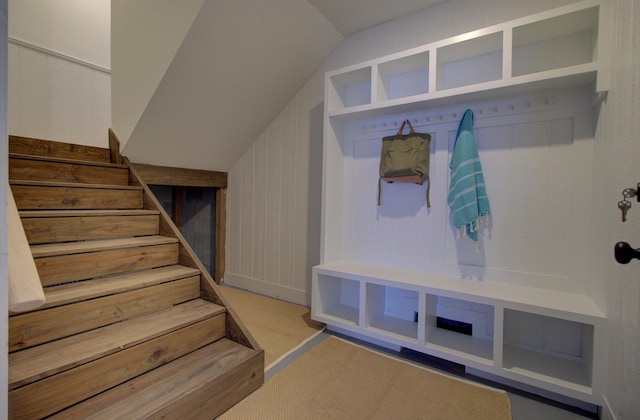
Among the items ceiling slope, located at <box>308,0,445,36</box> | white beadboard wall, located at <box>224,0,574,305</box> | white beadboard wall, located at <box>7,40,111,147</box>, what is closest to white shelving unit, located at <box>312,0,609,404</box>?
white beadboard wall, located at <box>224,0,574,305</box>

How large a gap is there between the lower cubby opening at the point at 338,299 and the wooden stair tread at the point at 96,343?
0.82 metres

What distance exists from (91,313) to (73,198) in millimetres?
953

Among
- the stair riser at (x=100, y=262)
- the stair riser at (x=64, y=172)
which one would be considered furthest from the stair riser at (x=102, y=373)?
the stair riser at (x=64, y=172)

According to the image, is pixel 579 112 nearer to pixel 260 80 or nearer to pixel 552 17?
pixel 552 17

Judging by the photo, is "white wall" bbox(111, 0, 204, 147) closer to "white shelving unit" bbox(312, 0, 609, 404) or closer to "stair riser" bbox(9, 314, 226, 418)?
"white shelving unit" bbox(312, 0, 609, 404)

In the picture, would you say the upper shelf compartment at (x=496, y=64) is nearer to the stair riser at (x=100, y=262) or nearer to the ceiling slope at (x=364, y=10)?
the ceiling slope at (x=364, y=10)

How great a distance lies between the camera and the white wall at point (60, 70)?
2.54m

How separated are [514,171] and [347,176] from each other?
3.95 feet

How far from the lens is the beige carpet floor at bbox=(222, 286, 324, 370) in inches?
84.0

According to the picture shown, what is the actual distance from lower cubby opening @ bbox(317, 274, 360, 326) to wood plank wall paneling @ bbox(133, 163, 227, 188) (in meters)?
1.78

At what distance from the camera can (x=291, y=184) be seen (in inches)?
120

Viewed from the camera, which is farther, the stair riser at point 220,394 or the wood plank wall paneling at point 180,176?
the wood plank wall paneling at point 180,176

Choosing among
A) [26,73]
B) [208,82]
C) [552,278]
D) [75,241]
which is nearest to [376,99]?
[208,82]

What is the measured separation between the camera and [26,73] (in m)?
2.58
